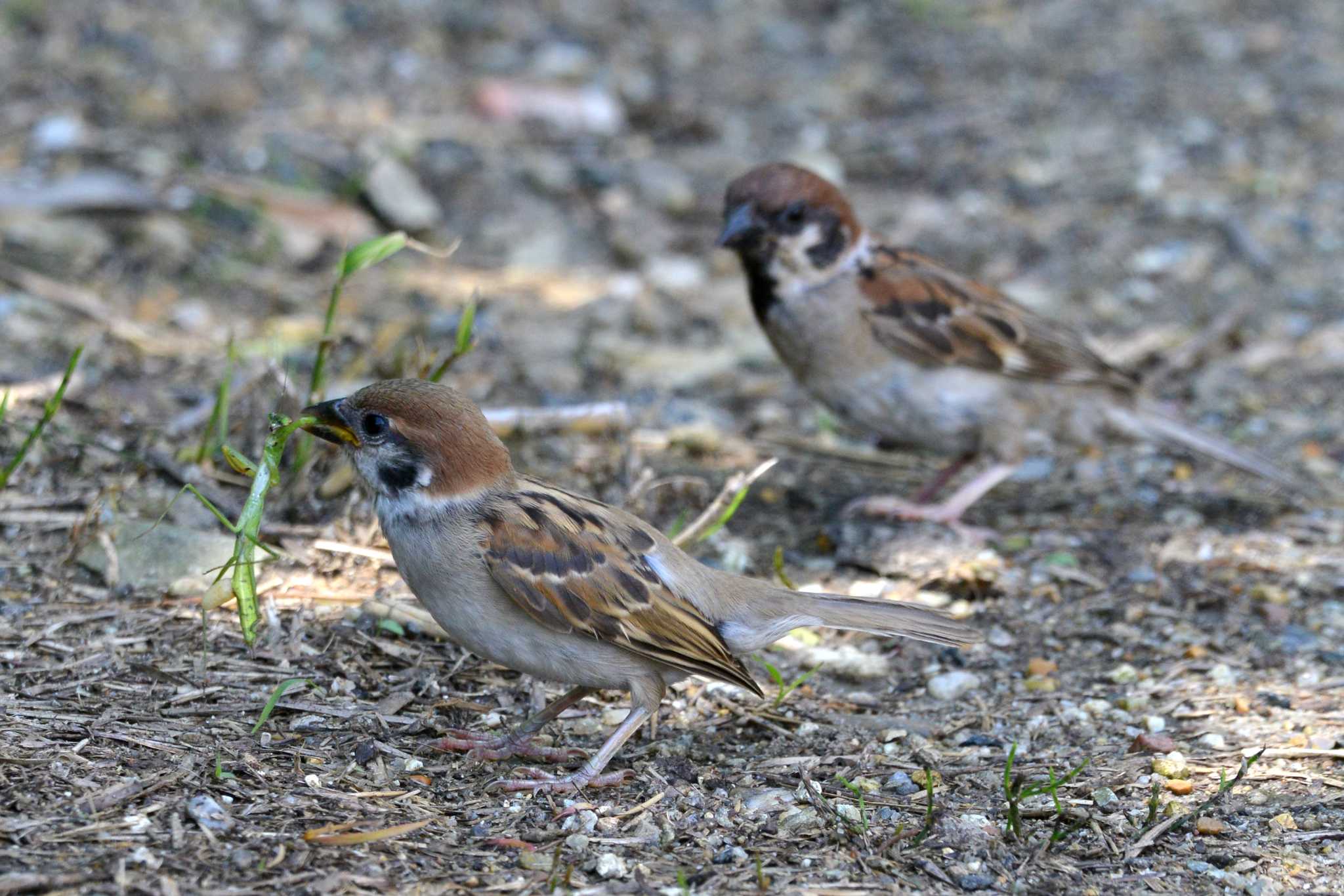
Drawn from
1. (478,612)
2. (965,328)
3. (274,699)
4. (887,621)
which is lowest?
(887,621)

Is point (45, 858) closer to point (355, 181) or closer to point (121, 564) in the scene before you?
point (121, 564)

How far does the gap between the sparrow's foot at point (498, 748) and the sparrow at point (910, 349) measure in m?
2.33

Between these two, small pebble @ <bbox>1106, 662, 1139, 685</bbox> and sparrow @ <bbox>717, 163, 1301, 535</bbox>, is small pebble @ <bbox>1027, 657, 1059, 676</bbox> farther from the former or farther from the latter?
sparrow @ <bbox>717, 163, 1301, 535</bbox>

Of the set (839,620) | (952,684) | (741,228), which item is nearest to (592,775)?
(839,620)

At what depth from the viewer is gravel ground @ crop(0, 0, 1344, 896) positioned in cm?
377

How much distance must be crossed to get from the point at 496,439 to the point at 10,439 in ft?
7.08

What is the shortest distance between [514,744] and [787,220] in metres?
2.85

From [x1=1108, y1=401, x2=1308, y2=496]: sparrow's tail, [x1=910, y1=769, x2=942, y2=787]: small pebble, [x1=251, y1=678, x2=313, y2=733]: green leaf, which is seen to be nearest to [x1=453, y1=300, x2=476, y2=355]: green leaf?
[x1=251, y1=678, x2=313, y2=733]: green leaf

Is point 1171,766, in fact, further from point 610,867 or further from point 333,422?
point 333,422

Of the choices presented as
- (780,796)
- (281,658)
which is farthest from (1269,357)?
(281,658)

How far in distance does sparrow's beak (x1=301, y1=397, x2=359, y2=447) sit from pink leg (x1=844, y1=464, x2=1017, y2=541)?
2600mm

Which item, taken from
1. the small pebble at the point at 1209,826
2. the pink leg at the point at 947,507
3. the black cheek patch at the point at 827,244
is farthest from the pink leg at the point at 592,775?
the black cheek patch at the point at 827,244

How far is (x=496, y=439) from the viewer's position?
4.32 metres

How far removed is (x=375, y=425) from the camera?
4223mm
